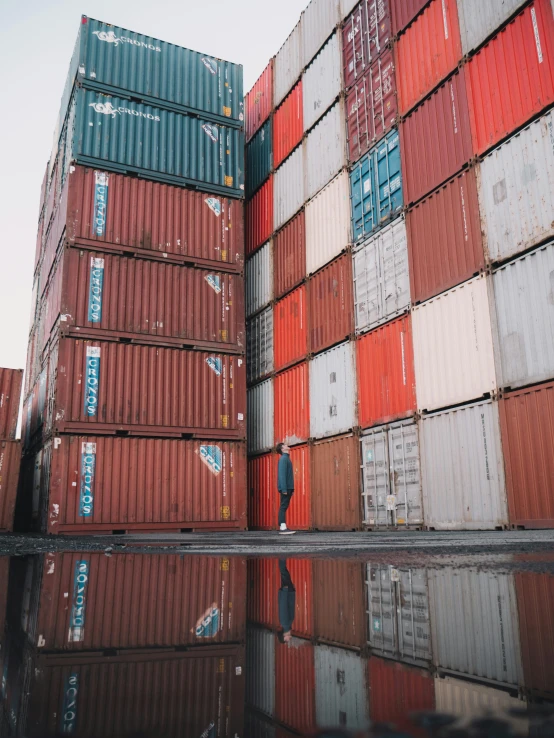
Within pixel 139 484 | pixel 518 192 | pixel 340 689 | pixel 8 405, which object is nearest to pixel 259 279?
pixel 139 484

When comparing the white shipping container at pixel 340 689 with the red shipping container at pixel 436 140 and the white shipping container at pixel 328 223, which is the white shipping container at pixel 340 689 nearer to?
the red shipping container at pixel 436 140

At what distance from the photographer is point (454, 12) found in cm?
1334

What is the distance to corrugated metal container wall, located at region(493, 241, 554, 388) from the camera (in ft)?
33.3

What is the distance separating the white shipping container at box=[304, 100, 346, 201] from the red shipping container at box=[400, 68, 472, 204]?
9.51 feet

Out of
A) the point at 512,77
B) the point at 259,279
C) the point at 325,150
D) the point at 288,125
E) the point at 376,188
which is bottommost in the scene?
the point at 259,279

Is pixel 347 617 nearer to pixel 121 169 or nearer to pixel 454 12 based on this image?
pixel 454 12

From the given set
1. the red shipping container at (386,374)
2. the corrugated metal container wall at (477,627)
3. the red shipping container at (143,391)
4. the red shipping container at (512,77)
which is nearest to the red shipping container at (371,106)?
the red shipping container at (512,77)

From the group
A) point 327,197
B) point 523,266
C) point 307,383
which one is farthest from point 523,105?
point 307,383

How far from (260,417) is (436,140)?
988 centimetres

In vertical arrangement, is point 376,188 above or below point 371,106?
below

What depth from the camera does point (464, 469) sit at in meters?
11.3

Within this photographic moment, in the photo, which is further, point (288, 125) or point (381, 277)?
point (288, 125)

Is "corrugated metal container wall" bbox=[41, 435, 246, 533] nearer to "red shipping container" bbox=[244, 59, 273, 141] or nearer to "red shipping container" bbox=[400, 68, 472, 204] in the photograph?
"red shipping container" bbox=[400, 68, 472, 204]

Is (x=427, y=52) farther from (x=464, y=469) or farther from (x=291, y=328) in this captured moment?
(x=464, y=469)
